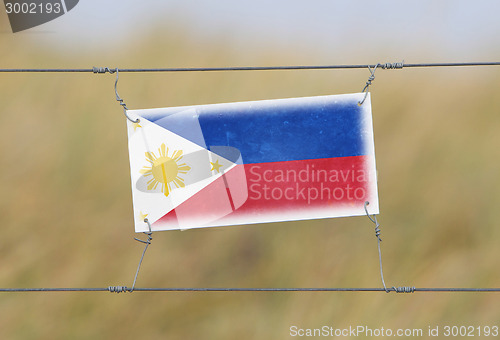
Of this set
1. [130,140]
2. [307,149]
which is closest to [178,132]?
[130,140]

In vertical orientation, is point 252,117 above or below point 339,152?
above

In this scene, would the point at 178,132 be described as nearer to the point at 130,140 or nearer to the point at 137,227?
the point at 130,140

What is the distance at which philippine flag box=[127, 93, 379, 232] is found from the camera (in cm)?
148

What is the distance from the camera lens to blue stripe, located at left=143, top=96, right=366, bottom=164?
1.50 m

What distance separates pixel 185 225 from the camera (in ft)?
4.90

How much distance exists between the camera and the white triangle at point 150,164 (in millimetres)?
1490

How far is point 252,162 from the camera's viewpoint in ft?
4.91

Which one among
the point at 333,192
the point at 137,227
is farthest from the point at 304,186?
the point at 137,227

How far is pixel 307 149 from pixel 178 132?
0.36 m

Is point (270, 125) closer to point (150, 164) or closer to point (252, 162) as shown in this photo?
point (252, 162)

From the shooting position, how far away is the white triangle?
1490 millimetres

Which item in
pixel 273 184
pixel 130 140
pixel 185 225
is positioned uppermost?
pixel 130 140

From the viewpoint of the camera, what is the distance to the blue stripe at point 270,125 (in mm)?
1496

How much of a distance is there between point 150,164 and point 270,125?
0.35 metres
